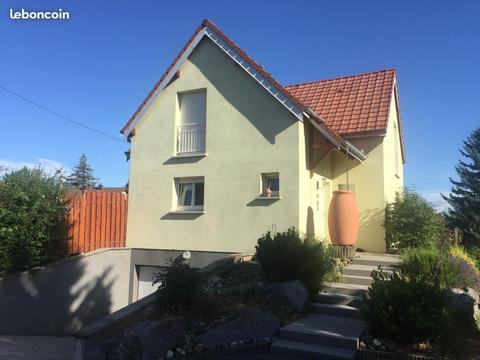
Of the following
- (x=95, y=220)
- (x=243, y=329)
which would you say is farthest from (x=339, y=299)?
(x=95, y=220)

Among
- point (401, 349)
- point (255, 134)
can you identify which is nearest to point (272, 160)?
point (255, 134)

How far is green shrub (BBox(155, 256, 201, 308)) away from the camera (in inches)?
293

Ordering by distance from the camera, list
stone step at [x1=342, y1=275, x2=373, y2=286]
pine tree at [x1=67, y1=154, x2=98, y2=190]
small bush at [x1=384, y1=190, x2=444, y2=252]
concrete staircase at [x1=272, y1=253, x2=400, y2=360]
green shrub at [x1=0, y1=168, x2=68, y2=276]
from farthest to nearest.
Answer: pine tree at [x1=67, y1=154, x2=98, y2=190] → small bush at [x1=384, y1=190, x2=444, y2=252] → green shrub at [x1=0, y1=168, x2=68, y2=276] → stone step at [x1=342, y1=275, x2=373, y2=286] → concrete staircase at [x1=272, y1=253, x2=400, y2=360]

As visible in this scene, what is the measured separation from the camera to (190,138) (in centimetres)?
1489

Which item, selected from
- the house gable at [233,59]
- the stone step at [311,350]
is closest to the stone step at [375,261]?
the house gable at [233,59]

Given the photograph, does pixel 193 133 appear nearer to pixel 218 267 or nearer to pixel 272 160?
pixel 272 160

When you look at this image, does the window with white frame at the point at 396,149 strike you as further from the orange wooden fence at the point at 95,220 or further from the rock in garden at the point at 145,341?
the rock in garden at the point at 145,341

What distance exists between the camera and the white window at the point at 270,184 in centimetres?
1308

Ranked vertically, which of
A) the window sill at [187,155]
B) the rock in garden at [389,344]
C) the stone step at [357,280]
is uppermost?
the window sill at [187,155]

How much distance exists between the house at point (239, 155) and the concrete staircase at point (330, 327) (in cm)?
362

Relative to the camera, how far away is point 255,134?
1345 cm

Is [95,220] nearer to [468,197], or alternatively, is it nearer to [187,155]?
[187,155]

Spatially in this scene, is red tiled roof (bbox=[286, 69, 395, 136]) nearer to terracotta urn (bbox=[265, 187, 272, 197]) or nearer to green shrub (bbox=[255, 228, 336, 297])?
terracotta urn (bbox=[265, 187, 272, 197])

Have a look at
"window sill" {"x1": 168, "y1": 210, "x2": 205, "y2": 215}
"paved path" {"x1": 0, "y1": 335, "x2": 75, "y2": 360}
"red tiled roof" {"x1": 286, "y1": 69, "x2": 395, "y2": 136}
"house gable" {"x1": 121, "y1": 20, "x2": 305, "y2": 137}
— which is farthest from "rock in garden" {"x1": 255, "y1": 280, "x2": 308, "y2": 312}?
"red tiled roof" {"x1": 286, "y1": 69, "x2": 395, "y2": 136}
